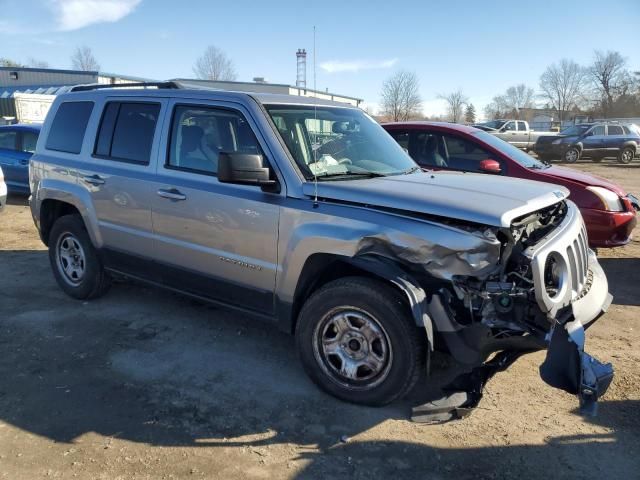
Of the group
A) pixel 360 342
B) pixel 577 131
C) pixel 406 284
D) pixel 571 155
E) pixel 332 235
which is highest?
pixel 577 131

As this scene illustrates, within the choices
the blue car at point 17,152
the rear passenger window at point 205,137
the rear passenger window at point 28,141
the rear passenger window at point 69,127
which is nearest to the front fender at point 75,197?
the rear passenger window at point 69,127

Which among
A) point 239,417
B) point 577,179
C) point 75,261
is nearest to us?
point 239,417

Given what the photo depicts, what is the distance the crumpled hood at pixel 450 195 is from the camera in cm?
305

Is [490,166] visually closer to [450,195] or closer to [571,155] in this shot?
[450,195]

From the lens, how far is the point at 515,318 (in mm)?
3043

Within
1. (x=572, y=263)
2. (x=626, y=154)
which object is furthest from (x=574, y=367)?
(x=626, y=154)

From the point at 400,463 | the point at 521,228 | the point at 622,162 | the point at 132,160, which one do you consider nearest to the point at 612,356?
the point at 521,228

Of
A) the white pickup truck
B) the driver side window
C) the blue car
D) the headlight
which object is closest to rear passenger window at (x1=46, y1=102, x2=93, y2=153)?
the driver side window

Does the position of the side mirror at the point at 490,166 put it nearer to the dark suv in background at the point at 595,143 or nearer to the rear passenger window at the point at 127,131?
the rear passenger window at the point at 127,131

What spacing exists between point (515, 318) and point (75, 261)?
4.33 meters

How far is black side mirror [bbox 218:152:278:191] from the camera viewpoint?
339cm

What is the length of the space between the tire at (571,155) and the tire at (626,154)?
7.17 ft

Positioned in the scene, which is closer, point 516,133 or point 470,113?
point 516,133

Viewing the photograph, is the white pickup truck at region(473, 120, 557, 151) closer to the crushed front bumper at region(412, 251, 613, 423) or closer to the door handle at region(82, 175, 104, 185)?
the door handle at region(82, 175, 104, 185)
